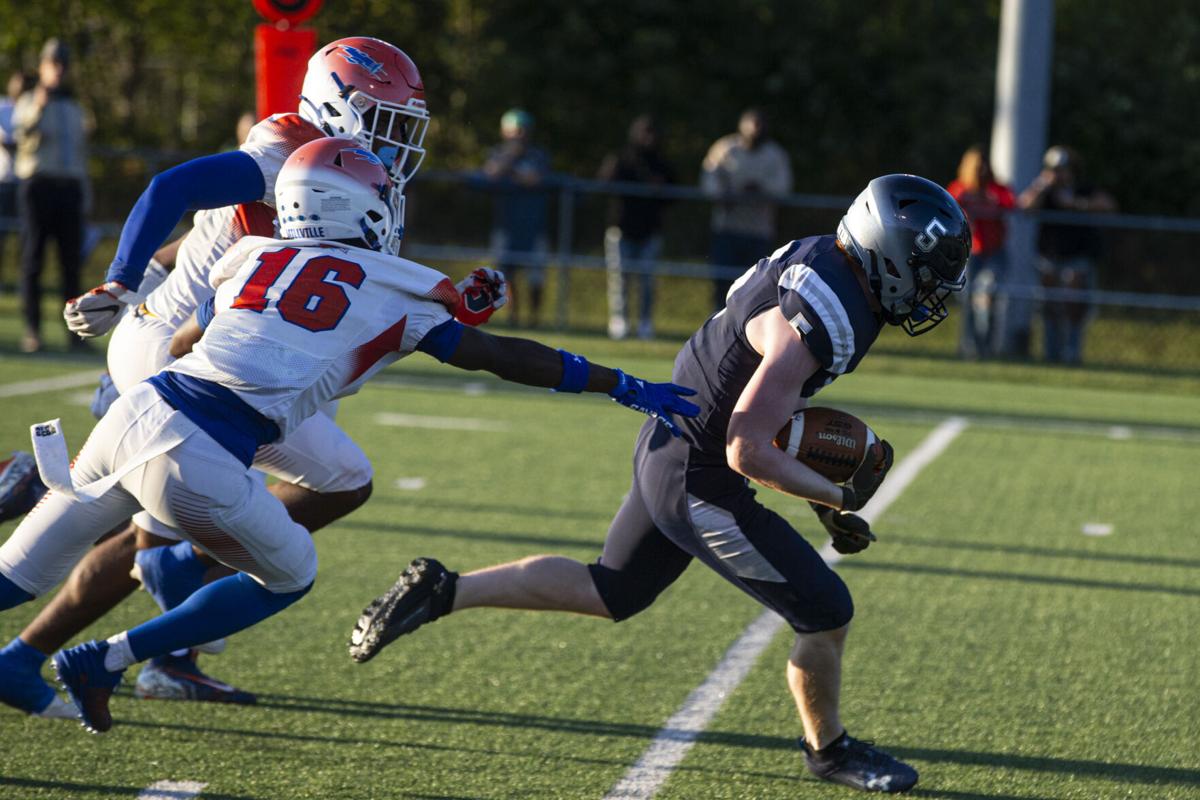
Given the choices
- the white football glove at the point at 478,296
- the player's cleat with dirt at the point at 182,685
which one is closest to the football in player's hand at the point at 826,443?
the white football glove at the point at 478,296

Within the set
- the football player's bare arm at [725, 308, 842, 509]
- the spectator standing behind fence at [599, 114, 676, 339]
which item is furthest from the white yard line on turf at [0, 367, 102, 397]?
the football player's bare arm at [725, 308, 842, 509]

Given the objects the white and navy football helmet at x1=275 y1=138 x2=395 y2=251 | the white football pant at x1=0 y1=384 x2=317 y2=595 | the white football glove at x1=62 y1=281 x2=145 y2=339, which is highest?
the white and navy football helmet at x1=275 y1=138 x2=395 y2=251

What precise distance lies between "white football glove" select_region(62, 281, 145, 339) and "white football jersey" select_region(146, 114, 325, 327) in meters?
0.22

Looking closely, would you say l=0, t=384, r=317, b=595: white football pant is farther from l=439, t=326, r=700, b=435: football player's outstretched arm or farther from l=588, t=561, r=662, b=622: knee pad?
l=588, t=561, r=662, b=622: knee pad

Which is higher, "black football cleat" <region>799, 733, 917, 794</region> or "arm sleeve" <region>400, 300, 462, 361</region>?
"arm sleeve" <region>400, 300, 462, 361</region>

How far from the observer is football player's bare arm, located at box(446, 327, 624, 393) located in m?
3.66

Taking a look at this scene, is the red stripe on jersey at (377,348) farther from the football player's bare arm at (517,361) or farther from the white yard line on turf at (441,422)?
the white yard line on turf at (441,422)

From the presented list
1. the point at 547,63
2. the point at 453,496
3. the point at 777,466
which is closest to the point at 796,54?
the point at 547,63

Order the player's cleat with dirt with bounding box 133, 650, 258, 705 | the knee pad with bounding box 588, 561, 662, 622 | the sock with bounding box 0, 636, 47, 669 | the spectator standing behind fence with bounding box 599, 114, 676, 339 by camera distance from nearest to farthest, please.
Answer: the sock with bounding box 0, 636, 47, 669
the knee pad with bounding box 588, 561, 662, 622
the player's cleat with dirt with bounding box 133, 650, 258, 705
the spectator standing behind fence with bounding box 599, 114, 676, 339

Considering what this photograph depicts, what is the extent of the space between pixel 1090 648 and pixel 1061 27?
20102 mm

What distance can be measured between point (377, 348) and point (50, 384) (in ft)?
22.7

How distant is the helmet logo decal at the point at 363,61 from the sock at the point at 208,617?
1.43m

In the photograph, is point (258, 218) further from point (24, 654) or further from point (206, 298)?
point (24, 654)

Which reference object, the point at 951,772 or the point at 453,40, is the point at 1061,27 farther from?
the point at 951,772
